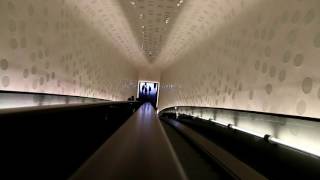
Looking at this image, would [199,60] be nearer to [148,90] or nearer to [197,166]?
[197,166]

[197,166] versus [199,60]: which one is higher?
[199,60]

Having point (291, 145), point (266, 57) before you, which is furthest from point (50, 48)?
point (291, 145)

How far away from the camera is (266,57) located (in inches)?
218

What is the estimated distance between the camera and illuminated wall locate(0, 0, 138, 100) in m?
5.62

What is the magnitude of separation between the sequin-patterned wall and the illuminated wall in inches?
134

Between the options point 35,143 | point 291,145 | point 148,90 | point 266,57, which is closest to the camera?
point 35,143

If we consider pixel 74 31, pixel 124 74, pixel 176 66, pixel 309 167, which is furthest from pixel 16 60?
pixel 124 74

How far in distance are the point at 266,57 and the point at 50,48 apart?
469cm

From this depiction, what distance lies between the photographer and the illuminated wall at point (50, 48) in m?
5.62

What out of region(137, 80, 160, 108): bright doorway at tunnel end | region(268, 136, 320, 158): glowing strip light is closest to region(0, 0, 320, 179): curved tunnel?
region(268, 136, 320, 158): glowing strip light

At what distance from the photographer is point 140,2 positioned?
8.54 meters

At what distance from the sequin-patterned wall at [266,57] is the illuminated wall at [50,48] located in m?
3.42

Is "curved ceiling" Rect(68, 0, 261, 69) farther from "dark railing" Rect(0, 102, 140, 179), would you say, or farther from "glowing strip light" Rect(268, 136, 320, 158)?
"dark railing" Rect(0, 102, 140, 179)

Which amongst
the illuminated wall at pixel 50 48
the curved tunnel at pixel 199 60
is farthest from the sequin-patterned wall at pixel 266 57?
the illuminated wall at pixel 50 48
